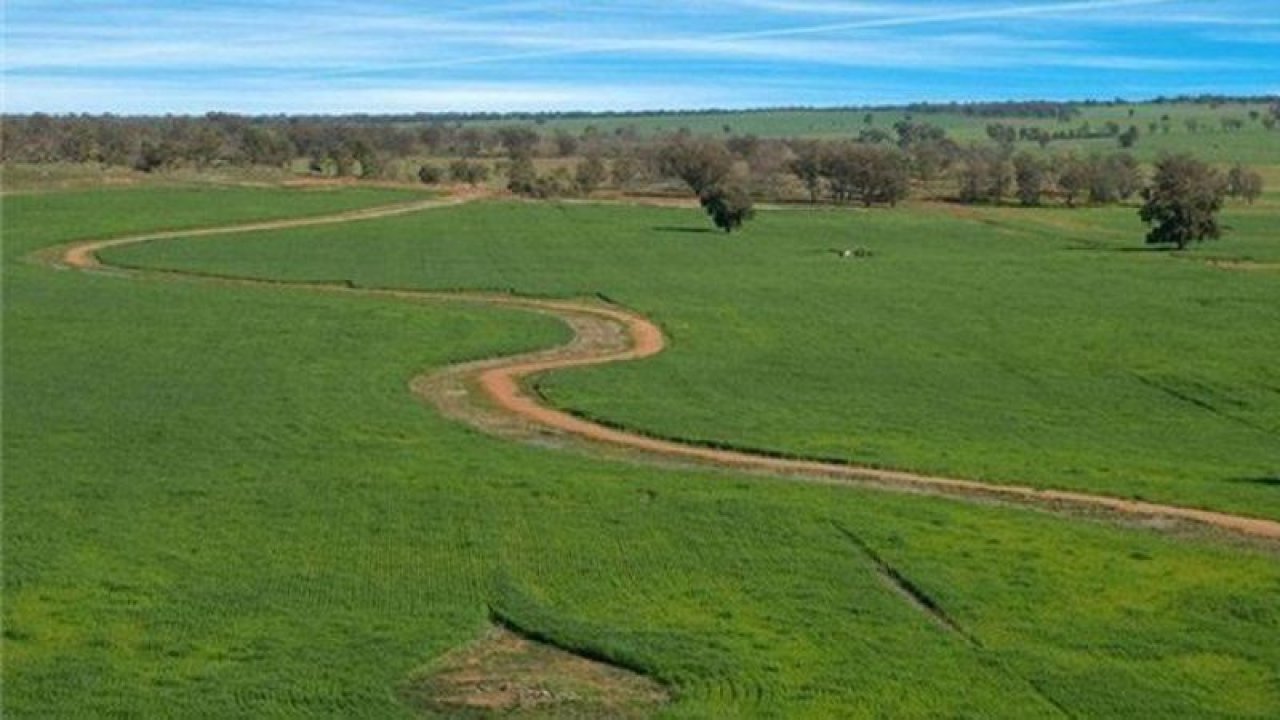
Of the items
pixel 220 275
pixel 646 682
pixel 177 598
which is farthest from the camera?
pixel 220 275

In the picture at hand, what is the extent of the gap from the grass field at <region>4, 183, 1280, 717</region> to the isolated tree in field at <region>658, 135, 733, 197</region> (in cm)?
9853

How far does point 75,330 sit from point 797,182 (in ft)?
447

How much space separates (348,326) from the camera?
209 feet

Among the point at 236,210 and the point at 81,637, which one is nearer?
the point at 81,637

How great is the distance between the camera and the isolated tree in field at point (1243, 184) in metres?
170

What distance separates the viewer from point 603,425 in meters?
45.1

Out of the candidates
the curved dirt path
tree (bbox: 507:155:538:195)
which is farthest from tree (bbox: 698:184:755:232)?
tree (bbox: 507:155:538:195)

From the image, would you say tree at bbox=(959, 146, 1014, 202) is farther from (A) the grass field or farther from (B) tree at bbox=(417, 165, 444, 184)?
(A) the grass field

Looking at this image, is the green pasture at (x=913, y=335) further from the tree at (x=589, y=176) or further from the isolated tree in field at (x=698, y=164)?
the tree at (x=589, y=176)

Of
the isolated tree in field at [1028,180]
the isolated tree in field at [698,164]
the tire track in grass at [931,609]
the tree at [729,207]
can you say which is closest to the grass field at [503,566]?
the tire track in grass at [931,609]

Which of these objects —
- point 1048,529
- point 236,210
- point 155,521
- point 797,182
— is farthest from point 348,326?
point 797,182

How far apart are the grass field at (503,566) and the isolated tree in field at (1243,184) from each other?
121527 millimetres

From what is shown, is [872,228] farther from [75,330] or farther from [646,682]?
[646,682]

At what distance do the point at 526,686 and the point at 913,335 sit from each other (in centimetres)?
4295
